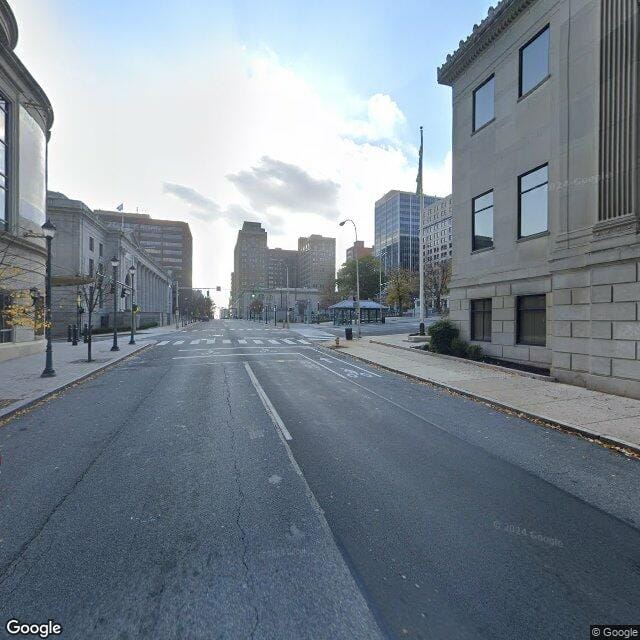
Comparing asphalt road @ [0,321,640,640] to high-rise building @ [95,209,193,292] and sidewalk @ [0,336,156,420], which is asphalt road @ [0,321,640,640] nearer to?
sidewalk @ [0,336,156,420]

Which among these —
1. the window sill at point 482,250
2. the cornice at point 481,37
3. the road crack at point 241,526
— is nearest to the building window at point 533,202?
the window sill at point 482,250

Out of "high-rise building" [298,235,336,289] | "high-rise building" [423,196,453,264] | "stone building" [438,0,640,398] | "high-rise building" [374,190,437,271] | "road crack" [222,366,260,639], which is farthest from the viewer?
"high-rise building" [298,235,336,289]

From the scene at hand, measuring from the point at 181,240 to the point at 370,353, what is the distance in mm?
159017

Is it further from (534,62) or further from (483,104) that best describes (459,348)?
(534,62)

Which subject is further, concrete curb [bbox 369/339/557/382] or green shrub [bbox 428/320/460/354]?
green shrub [bbox 428/320/460/354]

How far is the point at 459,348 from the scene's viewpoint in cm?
1644

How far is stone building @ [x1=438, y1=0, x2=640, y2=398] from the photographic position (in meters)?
9.55

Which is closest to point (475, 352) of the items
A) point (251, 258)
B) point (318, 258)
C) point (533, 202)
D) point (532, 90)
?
point (533, 202)

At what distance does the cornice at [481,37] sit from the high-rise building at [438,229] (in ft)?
412

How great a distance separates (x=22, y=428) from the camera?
7012 millimetres

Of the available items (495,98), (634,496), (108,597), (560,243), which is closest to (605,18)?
(495,98)

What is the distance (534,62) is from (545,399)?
1307cm

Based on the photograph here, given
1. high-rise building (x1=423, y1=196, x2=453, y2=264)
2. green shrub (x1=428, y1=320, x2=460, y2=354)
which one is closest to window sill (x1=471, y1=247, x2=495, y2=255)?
green shrub (x1=428, y1=320, x2=460, y2=354)

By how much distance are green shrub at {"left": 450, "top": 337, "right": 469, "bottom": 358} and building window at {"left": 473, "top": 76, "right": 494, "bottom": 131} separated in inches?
397
